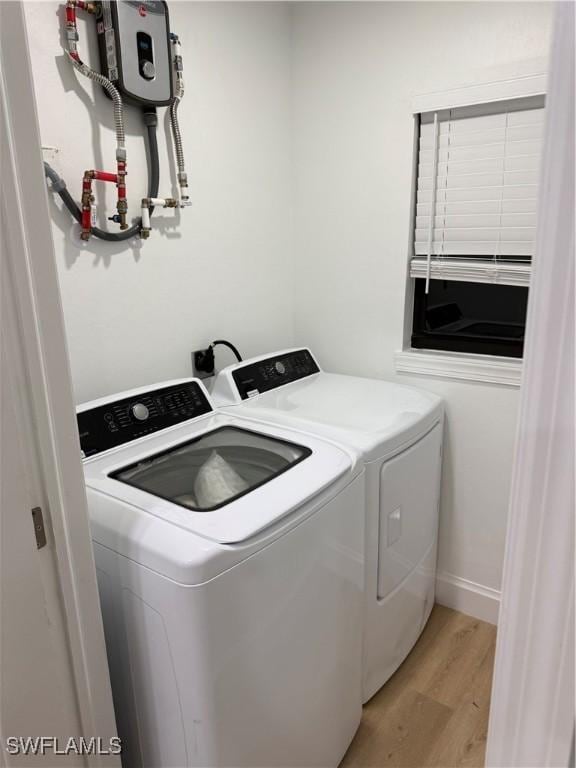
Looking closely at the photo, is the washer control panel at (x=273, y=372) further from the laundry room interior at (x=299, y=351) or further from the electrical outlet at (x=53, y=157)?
the electrical outlet at (x=53, y=157)

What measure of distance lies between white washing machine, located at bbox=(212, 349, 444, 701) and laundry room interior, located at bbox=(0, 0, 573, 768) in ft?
0.04

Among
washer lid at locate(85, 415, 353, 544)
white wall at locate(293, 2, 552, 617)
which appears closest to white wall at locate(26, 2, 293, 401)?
white wall at locate(293, 2, 552, 617)

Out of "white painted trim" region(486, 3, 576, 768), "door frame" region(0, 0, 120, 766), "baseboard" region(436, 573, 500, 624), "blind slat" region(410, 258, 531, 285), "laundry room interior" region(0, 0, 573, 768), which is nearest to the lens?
"white painted trim" region(486, 3, 576, 768)

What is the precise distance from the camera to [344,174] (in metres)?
2.15

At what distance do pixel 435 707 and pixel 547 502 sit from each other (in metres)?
1.68

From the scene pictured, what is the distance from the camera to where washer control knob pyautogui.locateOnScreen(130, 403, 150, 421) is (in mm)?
1583

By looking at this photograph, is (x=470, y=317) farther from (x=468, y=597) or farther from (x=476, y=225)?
(x=468, y=597)

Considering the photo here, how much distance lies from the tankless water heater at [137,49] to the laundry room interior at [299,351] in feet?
0.04

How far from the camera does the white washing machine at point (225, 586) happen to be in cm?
107

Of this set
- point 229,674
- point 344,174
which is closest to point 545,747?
point 229,674

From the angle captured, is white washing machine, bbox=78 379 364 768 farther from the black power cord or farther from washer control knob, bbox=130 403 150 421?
the black power cord

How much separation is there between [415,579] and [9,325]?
1.67 meters

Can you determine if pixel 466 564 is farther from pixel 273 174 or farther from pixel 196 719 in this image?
pixel 273 174

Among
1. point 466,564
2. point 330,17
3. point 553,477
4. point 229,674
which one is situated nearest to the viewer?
point 553,477
